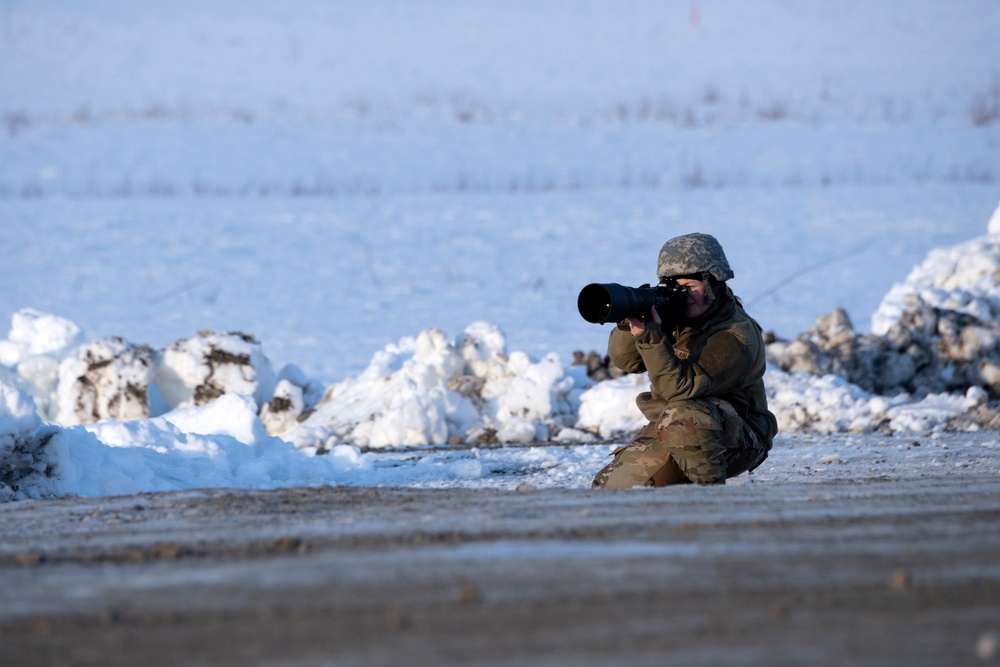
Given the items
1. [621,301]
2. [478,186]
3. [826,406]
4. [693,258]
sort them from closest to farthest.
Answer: [621,301] < [693,258] < [826,406] < [478,186]

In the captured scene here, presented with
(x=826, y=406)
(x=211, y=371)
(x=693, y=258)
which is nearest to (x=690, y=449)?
(x=693, y=258)

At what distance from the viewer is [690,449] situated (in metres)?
4.45

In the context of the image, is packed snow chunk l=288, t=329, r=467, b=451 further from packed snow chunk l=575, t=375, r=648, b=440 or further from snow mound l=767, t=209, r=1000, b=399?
snow mound l=767, t=209, r=1000, b=399

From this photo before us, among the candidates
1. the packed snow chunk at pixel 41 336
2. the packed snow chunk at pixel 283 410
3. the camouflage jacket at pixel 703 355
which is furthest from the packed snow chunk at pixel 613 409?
the packed snow chunk at pixel 41 336

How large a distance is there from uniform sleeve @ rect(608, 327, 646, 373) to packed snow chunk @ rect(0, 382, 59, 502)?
239cm

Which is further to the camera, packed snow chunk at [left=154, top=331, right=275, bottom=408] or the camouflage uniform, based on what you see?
packed snow chunk at [left=154, top=331, right=275, bottom=408]

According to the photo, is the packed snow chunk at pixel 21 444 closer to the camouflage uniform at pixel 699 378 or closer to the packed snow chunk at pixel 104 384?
the camouflage uniform at pixel 699 378

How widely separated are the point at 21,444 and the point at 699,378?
2.73 m

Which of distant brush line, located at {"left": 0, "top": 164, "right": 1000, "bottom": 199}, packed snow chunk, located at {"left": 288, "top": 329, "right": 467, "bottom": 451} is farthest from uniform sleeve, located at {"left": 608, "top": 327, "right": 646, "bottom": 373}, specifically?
distant brush line, located at {"left": 0, "top": 164, "right": 1000, "bottom": 199}

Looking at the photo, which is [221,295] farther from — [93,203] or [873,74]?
[873,74]

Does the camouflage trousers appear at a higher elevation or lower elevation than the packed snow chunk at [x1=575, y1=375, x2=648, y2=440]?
higher

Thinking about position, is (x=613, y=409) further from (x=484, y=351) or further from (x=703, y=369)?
(x=703, y=369)

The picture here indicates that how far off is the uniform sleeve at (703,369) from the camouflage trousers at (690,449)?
0.22ft

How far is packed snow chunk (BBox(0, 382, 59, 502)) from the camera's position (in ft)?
17.0
